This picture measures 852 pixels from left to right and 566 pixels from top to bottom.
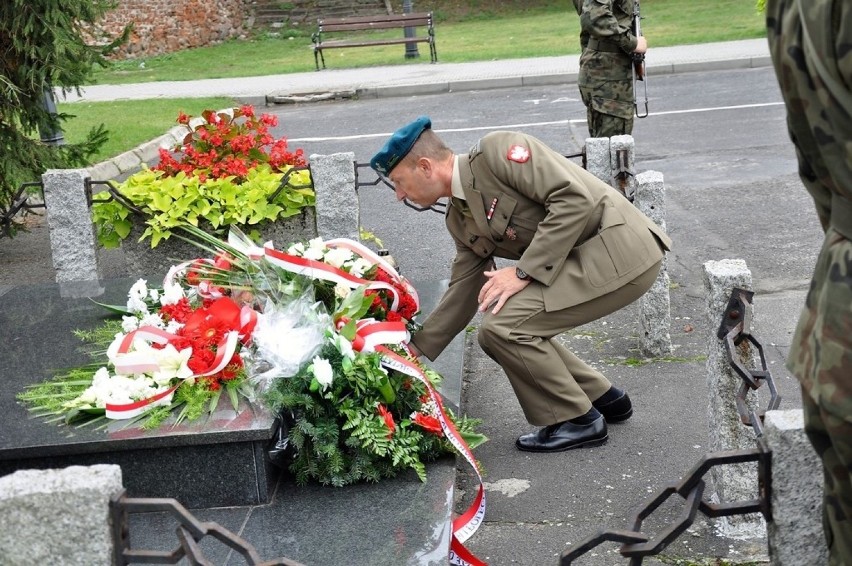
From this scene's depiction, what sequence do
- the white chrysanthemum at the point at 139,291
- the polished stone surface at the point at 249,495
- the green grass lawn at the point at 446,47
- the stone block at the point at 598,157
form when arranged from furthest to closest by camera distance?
the green grass lawn at the point at 446,47 < the stone block at the point at 598,157 < the white chrysanthemum at the point at 139,291 < the polished stone surface at the point at 249,495

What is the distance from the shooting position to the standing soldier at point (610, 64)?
23.9 ft

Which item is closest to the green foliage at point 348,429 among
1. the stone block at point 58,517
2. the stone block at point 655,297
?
the stone block at point 58,517

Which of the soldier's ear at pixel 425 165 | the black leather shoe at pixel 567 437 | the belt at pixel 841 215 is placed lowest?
the black leather shoe at pixel 567 437

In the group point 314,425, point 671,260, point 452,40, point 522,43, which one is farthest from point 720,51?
point 314,425

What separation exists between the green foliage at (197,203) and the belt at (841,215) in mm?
4406

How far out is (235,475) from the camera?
3.62 meters

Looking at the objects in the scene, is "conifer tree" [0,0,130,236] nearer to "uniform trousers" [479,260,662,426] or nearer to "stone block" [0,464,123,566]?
"uniform trousers" [479,260,662,426]

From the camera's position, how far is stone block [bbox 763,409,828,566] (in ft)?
7.79

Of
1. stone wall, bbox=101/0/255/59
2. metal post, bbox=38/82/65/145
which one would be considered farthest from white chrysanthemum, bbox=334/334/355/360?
stone wall, bbox=101/0/255/59

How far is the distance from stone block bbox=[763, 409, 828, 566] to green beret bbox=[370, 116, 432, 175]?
1.95m

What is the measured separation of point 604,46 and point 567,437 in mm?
3995

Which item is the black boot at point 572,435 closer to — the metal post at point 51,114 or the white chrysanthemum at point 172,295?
the white chrysanthemum at point 172,295

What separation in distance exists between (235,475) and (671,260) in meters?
4.12

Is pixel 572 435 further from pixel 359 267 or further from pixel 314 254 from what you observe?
pixel 314 254
